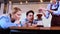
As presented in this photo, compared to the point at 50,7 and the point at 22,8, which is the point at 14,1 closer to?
the point at 22,8

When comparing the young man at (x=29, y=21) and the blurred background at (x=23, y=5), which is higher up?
the blurred background at (x=23, y=5)

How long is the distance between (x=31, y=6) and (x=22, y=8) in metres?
0.10

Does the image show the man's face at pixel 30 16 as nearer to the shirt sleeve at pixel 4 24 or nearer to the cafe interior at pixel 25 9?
the cafe interior at pixel 25 9

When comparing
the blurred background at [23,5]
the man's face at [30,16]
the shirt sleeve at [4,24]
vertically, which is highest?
the blurred background at [23,5]

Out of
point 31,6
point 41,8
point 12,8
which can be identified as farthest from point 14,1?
point 41,8

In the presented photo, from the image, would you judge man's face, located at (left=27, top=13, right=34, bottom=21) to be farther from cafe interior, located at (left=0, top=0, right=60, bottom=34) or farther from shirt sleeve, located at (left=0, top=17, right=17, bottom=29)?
shirt sleeve, located at (left=0, top=17, right=17, bottom=29)

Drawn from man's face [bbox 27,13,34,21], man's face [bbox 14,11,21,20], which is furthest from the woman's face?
man's face [bbox 27,13,34,21]

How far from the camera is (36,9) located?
1.79 metres

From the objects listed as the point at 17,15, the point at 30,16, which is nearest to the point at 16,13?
the point at 17,15

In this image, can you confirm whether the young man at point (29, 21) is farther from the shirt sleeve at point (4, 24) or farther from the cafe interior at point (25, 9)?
the shirt sleeve at point (4, 24)

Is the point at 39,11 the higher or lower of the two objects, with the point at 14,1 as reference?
lower

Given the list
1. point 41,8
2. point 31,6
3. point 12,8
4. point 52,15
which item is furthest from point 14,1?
point 52,15

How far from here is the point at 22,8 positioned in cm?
181

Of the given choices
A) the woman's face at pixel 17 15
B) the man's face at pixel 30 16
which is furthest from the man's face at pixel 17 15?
the man's face at pixel 30 16
